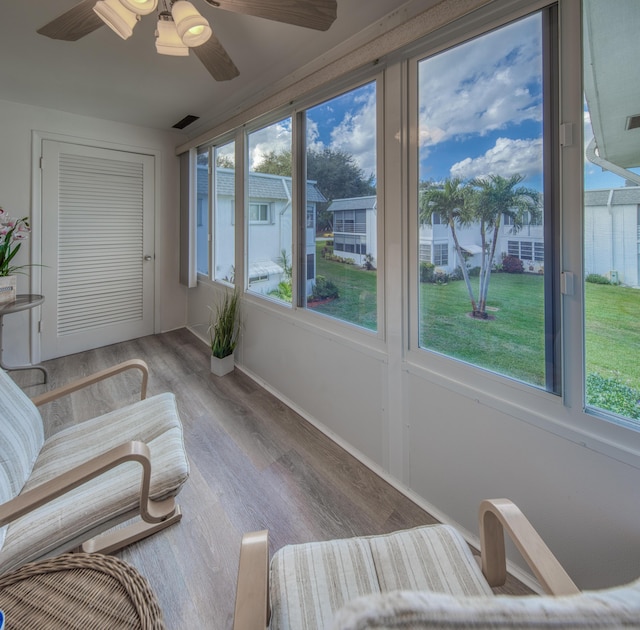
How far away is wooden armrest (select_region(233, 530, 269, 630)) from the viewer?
2.37 ft

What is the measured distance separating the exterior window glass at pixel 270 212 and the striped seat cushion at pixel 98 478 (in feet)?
4.38

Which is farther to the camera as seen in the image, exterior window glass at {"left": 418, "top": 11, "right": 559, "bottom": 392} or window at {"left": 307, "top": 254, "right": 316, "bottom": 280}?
window at {"left": 307, "top": 254, "right": 316, "bottom": 280}

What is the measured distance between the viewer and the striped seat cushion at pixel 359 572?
827 mm

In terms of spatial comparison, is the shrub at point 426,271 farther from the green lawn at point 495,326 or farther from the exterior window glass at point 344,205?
the exterior window glass at point 344,205

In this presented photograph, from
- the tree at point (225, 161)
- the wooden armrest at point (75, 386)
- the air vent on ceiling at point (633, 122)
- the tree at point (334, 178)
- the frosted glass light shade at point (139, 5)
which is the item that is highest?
the tree at point (225, 161)

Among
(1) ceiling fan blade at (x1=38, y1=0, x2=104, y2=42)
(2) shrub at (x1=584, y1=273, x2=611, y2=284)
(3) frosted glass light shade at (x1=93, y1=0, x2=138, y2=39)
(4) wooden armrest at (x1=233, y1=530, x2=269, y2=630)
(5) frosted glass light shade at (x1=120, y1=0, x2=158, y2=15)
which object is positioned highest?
(1) ceiling fan blade at (x1=38, y1=0, x2=104, y2=42)

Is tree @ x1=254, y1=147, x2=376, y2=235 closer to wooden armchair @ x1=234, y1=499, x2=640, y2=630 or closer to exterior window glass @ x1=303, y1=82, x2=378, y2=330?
exterior window glass @ x1=303, y1=82, x2=378, y2=330

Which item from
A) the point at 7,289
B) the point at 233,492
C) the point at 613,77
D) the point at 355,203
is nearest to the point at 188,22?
the point at 355,203

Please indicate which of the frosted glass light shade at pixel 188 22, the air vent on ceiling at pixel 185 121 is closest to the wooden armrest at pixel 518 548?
the frosted glass light shade at pixel 188 22

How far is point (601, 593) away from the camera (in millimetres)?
403

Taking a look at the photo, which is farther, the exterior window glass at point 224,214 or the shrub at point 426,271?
the exterior window glass at point 224,214

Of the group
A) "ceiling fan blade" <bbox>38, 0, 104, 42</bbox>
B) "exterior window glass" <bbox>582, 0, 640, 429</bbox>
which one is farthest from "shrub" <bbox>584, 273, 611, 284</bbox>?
"ceiling fan blade" <bbox>38, 0, 104, 42</bbox>

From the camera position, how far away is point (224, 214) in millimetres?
3508

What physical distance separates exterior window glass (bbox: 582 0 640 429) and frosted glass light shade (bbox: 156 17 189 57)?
4.78 feet
